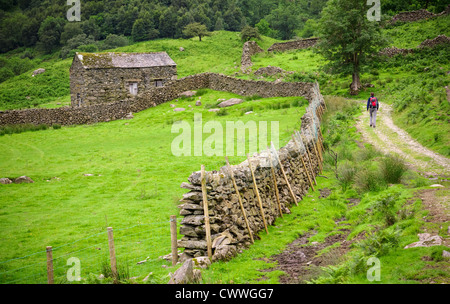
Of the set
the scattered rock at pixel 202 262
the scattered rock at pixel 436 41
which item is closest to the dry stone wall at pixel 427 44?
the scattered rock at pixel 436 41

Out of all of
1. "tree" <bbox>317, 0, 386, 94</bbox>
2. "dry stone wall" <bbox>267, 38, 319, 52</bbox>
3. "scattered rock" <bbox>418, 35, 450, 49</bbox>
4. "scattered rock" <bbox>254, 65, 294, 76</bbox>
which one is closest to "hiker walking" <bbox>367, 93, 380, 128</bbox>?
"tree" <bbox>317, 0, 386, 94</bbox>

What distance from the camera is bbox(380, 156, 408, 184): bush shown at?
15688mm

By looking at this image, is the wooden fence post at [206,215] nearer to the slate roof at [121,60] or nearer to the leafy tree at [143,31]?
the slate roof at [121,60]

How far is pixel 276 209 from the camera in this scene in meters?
14.8

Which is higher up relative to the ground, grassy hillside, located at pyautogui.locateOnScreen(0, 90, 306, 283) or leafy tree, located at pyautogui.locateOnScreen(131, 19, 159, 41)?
leafy tree, located at pyautogui.locateOnScreen(131, 19, 159, 41)

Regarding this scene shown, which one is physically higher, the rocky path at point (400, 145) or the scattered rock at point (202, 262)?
the rocky path at point (400, 145)

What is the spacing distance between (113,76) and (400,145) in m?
29.6

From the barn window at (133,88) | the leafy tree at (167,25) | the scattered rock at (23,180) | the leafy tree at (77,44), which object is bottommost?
the scattered rock at (23,180)

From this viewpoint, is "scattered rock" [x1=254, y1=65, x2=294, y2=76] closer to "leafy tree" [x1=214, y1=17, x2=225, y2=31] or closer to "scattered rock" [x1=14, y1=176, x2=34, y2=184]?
"scattered rock" [x1=14, y1=176, x2=34, y2=184]

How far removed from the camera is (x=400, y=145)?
20.2 m

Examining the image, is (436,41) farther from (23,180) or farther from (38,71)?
(38,71)

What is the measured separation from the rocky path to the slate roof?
24.0 meters

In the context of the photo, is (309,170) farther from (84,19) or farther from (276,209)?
(84,19)

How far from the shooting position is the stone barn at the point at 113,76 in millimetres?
40062
